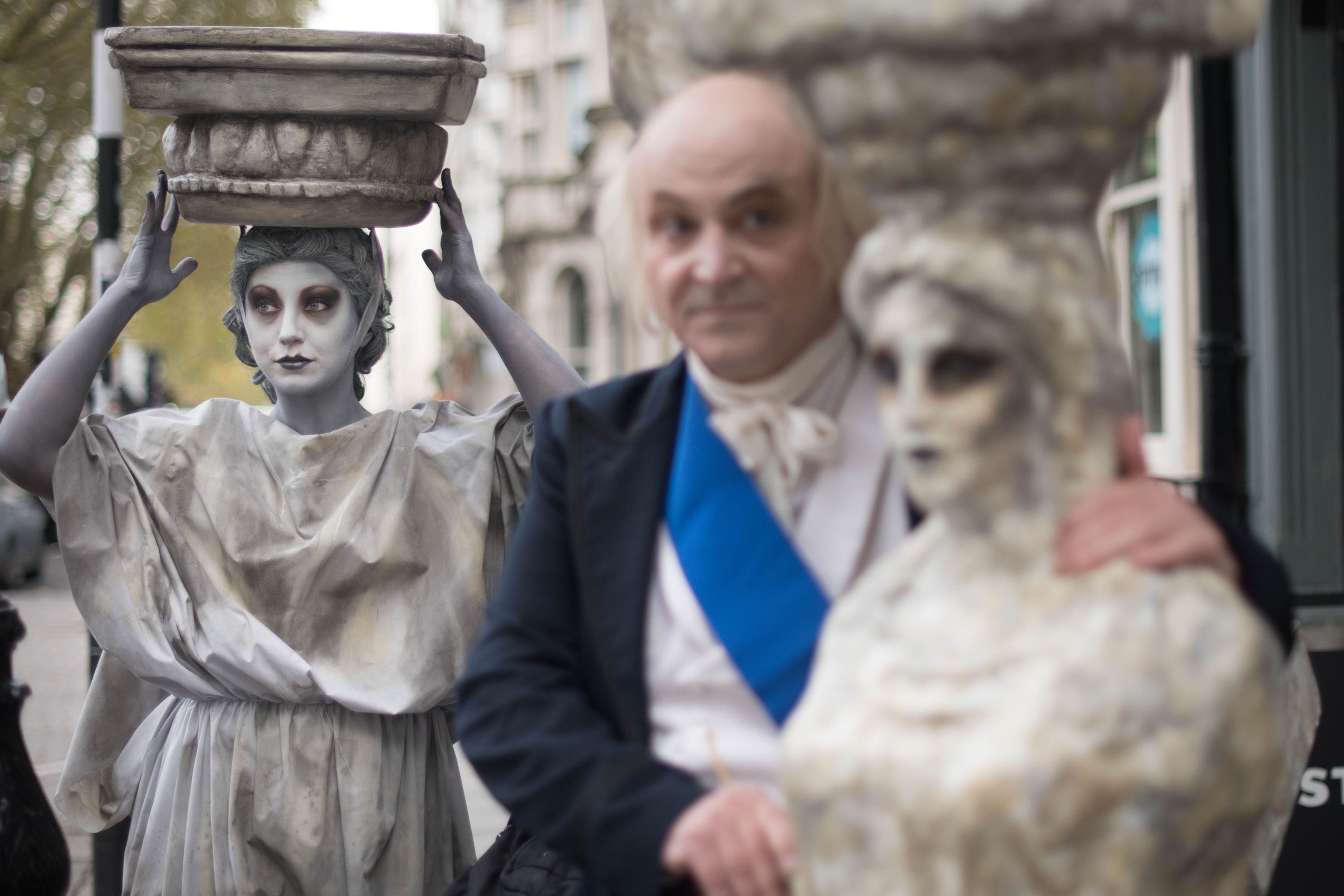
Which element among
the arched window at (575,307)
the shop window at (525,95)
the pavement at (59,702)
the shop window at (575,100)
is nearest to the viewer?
the pavement at (59,702)

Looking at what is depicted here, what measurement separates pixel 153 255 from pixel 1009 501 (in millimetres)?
2753

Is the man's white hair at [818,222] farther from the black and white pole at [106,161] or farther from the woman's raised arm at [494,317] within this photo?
the black and white pole at [106,161]

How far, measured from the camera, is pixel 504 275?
112 feet

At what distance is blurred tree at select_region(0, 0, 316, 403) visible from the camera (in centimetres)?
1783

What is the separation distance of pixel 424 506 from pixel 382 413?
0.28 metres

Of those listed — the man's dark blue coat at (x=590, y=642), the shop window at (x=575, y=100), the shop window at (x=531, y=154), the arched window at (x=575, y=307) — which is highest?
the shop window at (x=575, y=100)

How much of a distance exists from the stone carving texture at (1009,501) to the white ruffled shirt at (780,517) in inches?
7.2

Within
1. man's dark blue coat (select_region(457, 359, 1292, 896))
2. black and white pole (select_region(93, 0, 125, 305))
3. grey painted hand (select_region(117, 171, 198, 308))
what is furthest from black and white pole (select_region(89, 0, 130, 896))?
man's dark blue coat (select_region(457, 359, 1292, 896))

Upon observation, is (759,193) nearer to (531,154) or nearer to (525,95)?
(531,154)

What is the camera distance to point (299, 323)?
11.8 ft

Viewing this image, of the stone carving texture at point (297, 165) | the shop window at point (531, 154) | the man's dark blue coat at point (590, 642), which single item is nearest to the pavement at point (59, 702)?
the stone carving texture at point (297, 165)

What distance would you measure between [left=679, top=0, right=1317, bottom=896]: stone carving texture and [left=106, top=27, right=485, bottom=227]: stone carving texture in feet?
6.43

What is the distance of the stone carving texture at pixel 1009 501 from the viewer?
4.28 ft

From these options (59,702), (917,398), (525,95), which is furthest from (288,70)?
(525,95)
